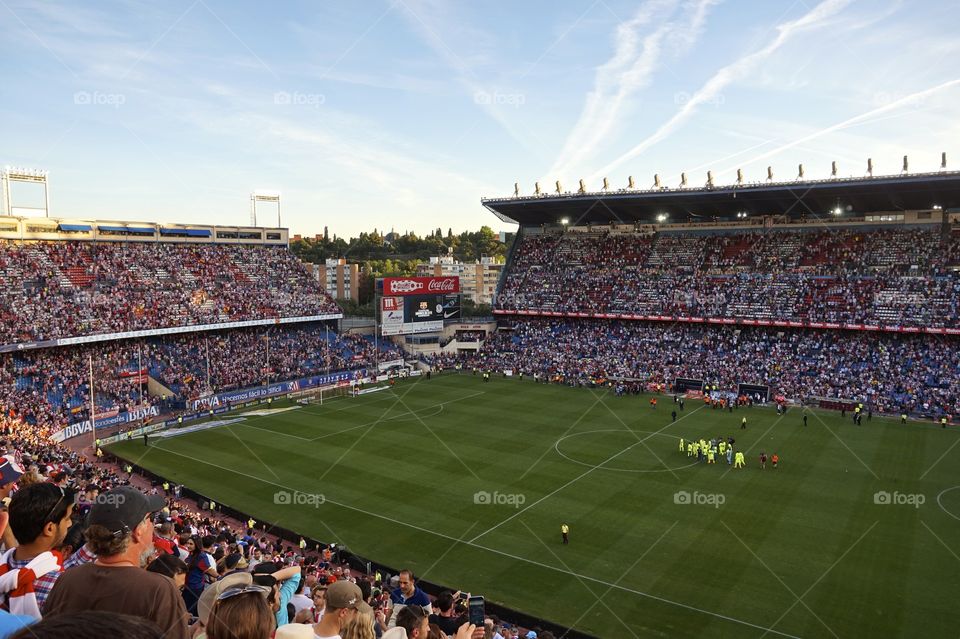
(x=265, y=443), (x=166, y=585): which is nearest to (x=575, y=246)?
(x=265, y=443)

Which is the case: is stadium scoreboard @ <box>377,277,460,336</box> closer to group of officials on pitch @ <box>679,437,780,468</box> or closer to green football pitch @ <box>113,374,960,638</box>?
green football pitch @ <box>113,374,960,638</box>

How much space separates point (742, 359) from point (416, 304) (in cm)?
2941

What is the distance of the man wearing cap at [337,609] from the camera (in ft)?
16.3

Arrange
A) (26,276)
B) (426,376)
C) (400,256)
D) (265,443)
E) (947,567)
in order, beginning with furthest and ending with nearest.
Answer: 1. (400,256)
2. (426,376)
3. (26,276)
4. (265,443)
5. (947,567)

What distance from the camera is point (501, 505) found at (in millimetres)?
27281

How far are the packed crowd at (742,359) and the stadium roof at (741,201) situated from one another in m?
12.1

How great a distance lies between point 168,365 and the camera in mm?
49875

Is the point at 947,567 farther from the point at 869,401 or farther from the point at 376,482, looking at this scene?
the point at 869,401

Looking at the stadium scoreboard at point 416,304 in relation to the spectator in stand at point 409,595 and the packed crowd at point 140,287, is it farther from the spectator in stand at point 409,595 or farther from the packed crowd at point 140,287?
the spectator in stand at point 409,595

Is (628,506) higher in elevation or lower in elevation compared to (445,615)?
lower

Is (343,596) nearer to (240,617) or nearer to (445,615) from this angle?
(240,617)

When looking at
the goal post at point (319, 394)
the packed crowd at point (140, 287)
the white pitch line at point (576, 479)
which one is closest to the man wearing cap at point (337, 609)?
the white pitch line at point (576, 479)

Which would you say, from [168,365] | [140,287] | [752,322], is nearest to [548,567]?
[168,365]

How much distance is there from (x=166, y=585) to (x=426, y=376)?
184 feet
